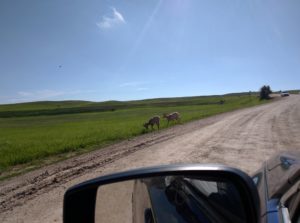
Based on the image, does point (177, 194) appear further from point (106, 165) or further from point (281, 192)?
point (106, 165)

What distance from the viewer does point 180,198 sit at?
6.25ft

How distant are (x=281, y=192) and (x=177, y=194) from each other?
65cm

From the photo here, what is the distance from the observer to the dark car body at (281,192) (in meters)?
1.56

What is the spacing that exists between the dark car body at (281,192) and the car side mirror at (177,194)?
176 millimetres

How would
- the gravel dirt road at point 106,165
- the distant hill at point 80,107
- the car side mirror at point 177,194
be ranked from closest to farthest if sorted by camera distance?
the car side mirror at point 177,194, the gravel dirt road at point 106,165, the distant hill at point 80,107

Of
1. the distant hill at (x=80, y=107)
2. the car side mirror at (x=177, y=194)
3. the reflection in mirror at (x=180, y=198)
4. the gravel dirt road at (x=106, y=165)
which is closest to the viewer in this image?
the car side mirror at (x=177, y=194)

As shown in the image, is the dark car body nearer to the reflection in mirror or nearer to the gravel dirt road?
the reflection in mirror

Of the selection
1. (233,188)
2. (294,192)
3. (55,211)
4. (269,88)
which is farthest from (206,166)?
(269,88)

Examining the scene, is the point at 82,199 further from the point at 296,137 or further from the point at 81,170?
the point at 296,137

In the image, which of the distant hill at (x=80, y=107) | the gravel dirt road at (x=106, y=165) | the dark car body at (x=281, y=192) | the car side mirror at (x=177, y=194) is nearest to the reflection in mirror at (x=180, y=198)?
the car side mirror at (x=177, y=194)

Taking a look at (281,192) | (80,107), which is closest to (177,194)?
(281,192)

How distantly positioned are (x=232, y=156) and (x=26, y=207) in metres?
5.73

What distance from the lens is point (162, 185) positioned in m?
1.90

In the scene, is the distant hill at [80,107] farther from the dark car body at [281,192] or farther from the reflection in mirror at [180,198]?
the reflection in mirror at [180,198]
